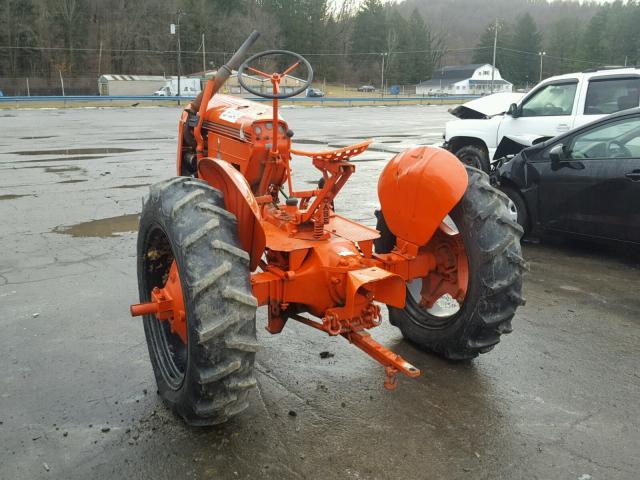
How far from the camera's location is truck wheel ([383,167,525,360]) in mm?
3482

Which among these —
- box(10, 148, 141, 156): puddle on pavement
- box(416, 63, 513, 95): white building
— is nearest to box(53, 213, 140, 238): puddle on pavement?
box(10, 148, 141, 156): puddle on pavement

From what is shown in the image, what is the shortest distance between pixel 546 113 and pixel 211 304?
8572mm

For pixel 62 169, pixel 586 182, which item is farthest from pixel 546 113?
pixel 62 169

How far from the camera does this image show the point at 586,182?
6176mm

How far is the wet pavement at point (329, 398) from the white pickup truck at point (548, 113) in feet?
12.5

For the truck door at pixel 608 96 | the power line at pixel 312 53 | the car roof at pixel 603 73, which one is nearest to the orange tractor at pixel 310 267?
the truck door at pixel 608 96

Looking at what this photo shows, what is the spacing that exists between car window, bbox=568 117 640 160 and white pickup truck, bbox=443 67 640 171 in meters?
1.91

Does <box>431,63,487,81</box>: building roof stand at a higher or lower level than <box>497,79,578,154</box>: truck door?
higher

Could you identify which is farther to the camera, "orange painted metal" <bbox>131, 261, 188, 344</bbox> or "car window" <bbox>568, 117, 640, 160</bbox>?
"car window" <bbox>568, 117, 640, 160</bbox>

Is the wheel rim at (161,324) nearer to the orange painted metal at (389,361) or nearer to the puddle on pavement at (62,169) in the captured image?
the orange painted metal at (389,361)

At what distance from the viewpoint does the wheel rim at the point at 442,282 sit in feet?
12.3

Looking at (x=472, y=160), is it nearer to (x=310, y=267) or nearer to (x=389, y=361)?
(x=310, y=267)

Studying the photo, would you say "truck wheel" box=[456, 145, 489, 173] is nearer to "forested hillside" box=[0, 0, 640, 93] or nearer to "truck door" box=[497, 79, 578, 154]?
"truck door" box=[497, 79, 578, 154]

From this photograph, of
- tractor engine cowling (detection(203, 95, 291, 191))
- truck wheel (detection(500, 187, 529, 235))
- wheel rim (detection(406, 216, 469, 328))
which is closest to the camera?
wheel rim (detection(406, 216, 469, 328))
